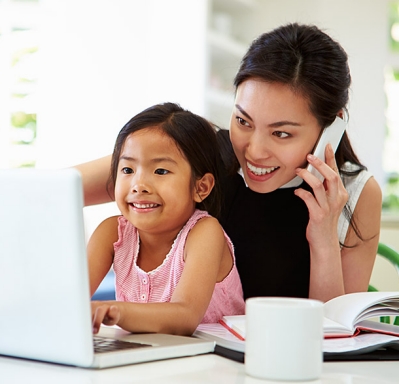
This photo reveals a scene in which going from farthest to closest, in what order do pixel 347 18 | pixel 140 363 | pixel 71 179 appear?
pixel 347 18 < pixel 140 363 < pixel 71 179

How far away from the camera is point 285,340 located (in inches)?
31.4

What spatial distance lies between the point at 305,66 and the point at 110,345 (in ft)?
2.87

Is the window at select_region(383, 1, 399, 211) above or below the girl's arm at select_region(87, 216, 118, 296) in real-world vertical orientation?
above

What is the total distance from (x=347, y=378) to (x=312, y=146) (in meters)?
0.83

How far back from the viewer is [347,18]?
5.93m

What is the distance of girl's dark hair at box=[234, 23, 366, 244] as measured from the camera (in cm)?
154

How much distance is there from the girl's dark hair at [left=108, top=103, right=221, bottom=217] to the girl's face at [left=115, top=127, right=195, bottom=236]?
16mm

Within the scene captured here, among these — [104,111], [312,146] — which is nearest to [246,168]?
[312,146]

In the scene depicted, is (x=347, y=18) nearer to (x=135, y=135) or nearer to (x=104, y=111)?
(x=104, y=111)

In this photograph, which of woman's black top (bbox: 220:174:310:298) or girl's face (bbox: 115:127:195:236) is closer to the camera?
girl's face (bbox: 115:127:195:236)

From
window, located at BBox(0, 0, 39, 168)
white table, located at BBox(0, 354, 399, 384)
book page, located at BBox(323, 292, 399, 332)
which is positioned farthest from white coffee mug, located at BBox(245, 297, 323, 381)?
window, located at BBox(0, 0, 39, 168)

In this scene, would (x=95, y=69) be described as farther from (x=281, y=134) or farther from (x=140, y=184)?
(x=140, y=184)

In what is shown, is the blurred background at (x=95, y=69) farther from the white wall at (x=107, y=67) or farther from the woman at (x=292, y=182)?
the woman at (x=292, y=182)

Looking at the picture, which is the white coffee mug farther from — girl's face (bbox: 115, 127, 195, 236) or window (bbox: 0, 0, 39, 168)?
window (bbox: 0, 0, 39, 168)
